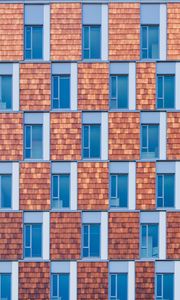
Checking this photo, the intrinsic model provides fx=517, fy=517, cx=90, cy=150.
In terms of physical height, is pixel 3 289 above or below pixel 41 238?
below

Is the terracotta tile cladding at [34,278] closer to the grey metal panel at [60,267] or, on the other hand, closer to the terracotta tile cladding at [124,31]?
the grey metal panel at [60,267]

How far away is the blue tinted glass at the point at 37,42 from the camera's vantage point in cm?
2086

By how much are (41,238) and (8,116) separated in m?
5.05

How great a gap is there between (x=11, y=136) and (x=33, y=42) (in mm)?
3925

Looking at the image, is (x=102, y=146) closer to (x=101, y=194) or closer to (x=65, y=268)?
(x=101, y=194)

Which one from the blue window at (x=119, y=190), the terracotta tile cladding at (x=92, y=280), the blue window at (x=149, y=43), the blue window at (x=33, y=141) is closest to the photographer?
the terracotta tile cladding at (x=92, y=280)

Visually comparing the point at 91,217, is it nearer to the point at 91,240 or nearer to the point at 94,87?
the point at 91,240

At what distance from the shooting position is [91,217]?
20438 millimetres

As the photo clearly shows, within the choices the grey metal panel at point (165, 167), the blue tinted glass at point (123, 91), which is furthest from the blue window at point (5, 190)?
the grey metal panel at point (165, 167)

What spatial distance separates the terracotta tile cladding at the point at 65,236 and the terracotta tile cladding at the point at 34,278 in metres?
0.62

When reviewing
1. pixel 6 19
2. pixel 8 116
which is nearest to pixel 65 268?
pixel 8 116

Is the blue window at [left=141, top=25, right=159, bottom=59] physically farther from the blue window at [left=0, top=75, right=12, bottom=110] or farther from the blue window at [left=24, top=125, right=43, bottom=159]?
the blue window at [left=0, top=75, right=12, bottom=110]

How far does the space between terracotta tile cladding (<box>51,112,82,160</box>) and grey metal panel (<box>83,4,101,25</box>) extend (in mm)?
3743

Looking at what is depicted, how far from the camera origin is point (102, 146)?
20.5m
